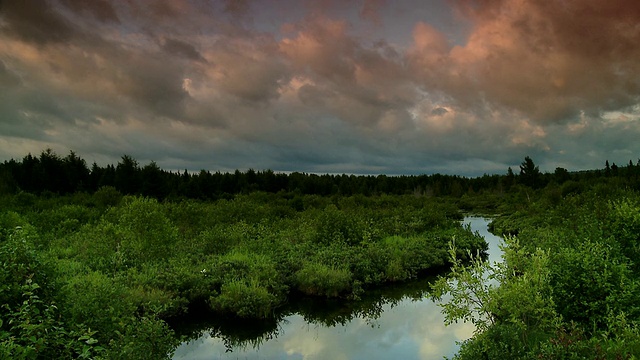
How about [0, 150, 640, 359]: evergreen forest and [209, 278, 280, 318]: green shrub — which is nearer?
[0, 150, 640, 359]: evergreen forest

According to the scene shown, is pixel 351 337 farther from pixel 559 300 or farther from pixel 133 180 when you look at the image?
pixel 133 180

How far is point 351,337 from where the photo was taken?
20.9m

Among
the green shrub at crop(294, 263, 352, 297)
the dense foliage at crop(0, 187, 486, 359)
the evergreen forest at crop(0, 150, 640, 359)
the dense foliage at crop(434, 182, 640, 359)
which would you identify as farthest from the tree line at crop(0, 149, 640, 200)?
the dense foliage at crop(434, 182, 640, 359)

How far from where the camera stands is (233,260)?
89.9ft

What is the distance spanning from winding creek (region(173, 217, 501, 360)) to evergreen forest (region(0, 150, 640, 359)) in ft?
5.32

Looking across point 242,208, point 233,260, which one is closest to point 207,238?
point 233,260

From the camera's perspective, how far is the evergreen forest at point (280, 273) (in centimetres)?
1193

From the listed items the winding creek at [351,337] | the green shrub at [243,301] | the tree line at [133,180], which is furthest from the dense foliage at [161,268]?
the tree line at [133,180]

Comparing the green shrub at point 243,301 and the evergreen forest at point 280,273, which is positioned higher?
the evergreen forest at point 280,273

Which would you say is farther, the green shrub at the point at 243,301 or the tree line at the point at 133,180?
the tree line at the point at 133,180

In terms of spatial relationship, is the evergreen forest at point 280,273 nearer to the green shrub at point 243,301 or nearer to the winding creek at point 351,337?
the green shrub at point 243,301

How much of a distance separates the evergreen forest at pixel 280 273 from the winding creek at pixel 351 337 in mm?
1621

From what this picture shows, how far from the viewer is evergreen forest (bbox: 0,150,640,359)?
39.1 ft

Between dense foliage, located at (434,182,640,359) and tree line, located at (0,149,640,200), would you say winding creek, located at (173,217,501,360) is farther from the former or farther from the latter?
tree line, located at (0,149,640,200)
